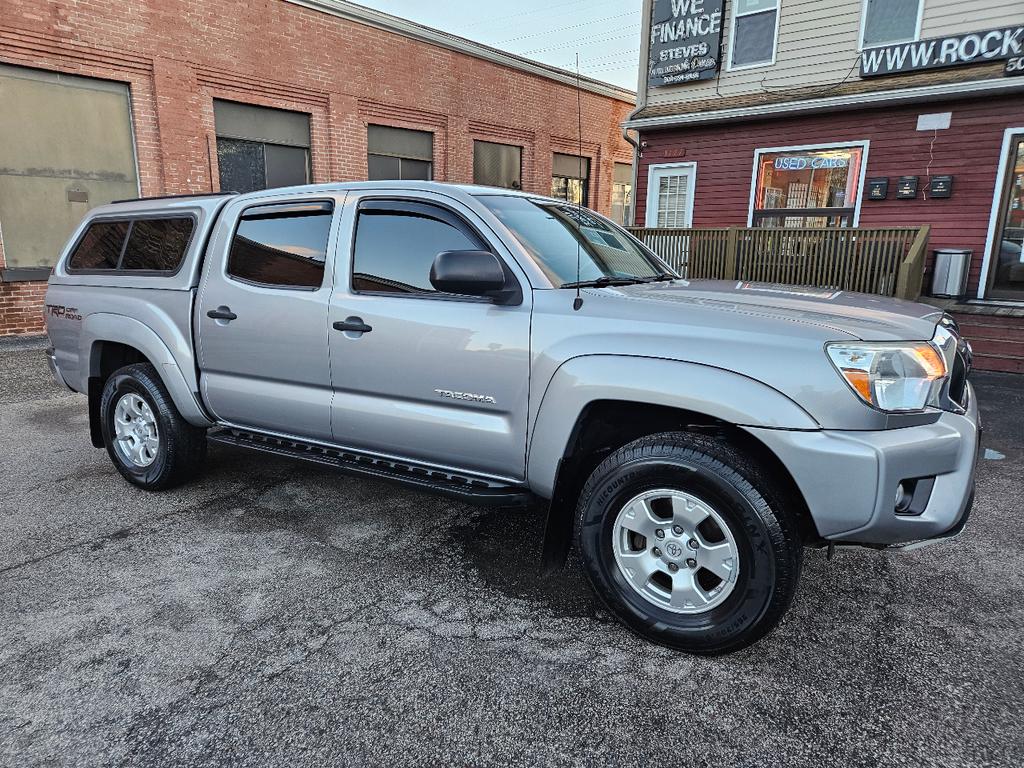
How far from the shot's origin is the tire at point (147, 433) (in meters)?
4.17

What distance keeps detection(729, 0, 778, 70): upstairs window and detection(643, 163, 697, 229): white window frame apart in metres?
1.87

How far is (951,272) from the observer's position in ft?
32.1

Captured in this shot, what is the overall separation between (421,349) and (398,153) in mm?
13754

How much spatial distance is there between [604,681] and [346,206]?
8.69 ft

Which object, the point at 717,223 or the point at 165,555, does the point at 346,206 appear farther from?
the point at 717,223

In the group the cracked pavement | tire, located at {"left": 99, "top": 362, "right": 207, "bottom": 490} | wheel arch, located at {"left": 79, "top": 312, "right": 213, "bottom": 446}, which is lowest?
the cracked pavement

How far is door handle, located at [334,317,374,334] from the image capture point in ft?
10.9

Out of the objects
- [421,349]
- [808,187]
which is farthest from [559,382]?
Answer: [808,187]

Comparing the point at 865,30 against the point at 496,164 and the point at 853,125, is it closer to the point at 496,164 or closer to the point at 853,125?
the point at 853,125

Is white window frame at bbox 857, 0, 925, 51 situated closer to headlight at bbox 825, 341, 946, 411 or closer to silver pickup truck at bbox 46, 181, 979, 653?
silver pickup truck at bbox 46, 181, 979, 653

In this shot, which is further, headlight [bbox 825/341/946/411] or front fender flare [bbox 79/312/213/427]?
front fender flare [bbox 79/312/213/427]

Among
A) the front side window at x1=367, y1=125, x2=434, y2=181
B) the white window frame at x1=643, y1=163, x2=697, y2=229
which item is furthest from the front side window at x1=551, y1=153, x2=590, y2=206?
the white window frame at x1=643, y1=163, x2=697, y2=229

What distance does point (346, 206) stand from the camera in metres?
3.56

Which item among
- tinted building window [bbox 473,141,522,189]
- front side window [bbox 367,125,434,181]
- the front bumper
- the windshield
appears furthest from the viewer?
tinted building window [bbox 473,141,522,189]
